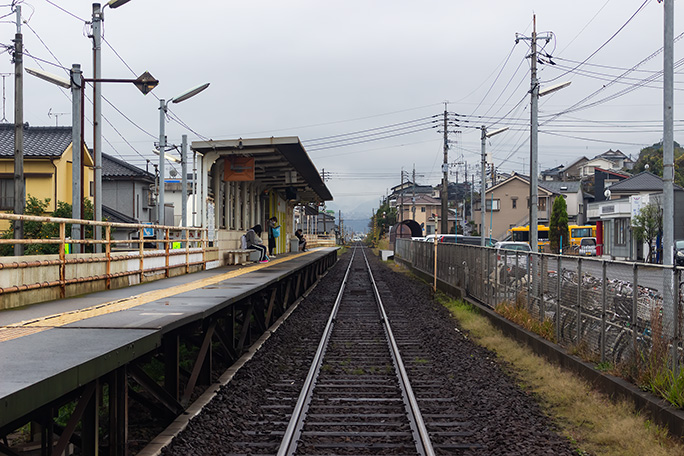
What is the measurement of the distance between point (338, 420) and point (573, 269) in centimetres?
395

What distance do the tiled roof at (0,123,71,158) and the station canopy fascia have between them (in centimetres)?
983

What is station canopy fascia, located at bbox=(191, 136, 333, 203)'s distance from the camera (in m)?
15.6

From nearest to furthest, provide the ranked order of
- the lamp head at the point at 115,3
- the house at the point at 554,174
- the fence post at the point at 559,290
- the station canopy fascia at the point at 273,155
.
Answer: the fence post at the point at 559,290
the lamp head at the point at 115,3
the station canopy fascia at the point at 273,155
the house at the point at 554,174

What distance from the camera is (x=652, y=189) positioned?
153 feet

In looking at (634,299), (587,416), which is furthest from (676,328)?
(587,416)

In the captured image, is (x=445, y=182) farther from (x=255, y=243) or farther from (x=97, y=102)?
(x=97, y=102)

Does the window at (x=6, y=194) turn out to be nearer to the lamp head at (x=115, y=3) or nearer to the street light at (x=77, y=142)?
the street light at (x=77, y=142)

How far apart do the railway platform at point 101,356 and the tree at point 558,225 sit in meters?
41.2

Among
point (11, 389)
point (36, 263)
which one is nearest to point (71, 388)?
point (11, 389)

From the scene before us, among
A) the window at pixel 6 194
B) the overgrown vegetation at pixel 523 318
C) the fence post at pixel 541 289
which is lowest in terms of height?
the overgrown vegetation at pixel 523 318

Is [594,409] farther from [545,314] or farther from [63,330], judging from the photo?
[63,330]

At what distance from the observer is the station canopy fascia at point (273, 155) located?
15.6 metres

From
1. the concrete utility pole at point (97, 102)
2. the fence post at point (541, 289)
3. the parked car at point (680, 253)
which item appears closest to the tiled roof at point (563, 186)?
the parked car at point (680, 253)

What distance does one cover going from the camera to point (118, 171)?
3744 centimetres
